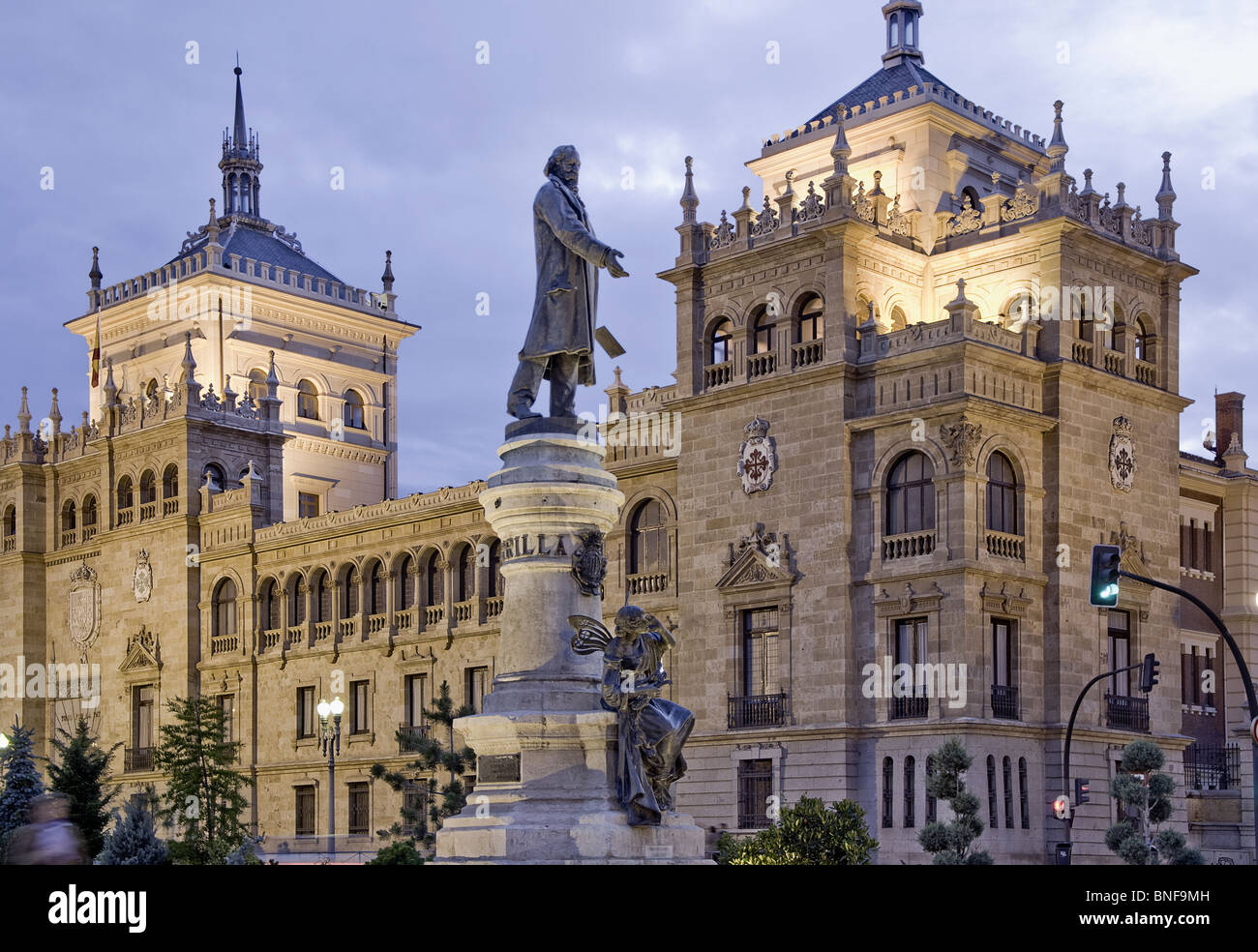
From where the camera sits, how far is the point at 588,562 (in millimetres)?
15656

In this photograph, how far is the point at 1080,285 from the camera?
1699 inches

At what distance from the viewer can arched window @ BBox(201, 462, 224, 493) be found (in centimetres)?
6066

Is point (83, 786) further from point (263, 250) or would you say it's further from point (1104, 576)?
point (263, 250)

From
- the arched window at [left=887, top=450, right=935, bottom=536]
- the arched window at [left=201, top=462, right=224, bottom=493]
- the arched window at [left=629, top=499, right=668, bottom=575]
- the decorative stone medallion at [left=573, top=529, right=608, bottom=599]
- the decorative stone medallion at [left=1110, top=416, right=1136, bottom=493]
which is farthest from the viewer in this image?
the arched window at [left=201, top=462, right=224, bottom=493]

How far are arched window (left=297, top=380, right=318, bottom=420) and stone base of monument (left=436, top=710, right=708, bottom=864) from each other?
54364 millimetres

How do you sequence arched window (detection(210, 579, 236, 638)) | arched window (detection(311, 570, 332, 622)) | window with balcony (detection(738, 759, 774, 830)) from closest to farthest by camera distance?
window with balcony (detection(738, 759, 774, 830)), arched window (detection(311, 570, 332, 622)), arched window (detection(210, 579, 236, 638))

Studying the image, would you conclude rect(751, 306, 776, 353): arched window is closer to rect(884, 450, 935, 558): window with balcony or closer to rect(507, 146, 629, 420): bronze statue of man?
rect(884, 450, 935, 558): window with balcony

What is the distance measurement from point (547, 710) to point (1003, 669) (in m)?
26.9

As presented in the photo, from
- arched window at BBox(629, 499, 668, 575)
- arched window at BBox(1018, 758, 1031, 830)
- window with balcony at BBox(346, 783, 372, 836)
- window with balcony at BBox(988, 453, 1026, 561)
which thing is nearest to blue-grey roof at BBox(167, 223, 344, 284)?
window with balcony at BBox(346, 783, 372, 836)

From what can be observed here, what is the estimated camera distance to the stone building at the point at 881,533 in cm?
3984
